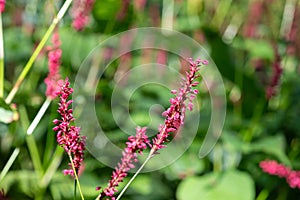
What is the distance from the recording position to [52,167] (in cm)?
119

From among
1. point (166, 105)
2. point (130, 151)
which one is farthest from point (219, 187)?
point (130, 151)

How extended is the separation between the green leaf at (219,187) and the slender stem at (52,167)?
0.94ft

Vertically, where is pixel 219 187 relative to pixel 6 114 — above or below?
below

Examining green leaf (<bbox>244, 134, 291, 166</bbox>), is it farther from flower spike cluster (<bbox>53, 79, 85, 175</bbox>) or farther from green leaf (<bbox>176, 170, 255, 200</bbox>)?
flower spike cluster (<bbox>53, 79, 85, 175</bbox>)

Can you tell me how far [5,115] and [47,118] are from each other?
550 mm

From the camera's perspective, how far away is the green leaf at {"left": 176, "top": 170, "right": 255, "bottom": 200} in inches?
45.2

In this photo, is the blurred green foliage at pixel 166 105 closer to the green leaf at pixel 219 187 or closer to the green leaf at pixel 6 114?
the green leaf at pixel 219 187

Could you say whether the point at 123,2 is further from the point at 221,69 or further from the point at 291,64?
the point at 291,64

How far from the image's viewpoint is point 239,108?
1.57m

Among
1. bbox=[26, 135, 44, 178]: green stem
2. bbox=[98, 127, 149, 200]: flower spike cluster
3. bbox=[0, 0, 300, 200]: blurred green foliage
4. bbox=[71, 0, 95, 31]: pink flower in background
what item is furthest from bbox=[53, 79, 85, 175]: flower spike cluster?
bbox=[26, 135, 44, 178]: green stem

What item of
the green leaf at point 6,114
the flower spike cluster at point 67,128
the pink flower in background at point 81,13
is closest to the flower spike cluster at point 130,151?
the flower spike cluster at point 67,128

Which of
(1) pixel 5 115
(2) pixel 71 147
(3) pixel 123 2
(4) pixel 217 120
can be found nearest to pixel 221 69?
(4) pixel 217 120

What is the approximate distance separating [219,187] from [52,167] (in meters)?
0.38

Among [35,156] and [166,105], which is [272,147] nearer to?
[166,105]
